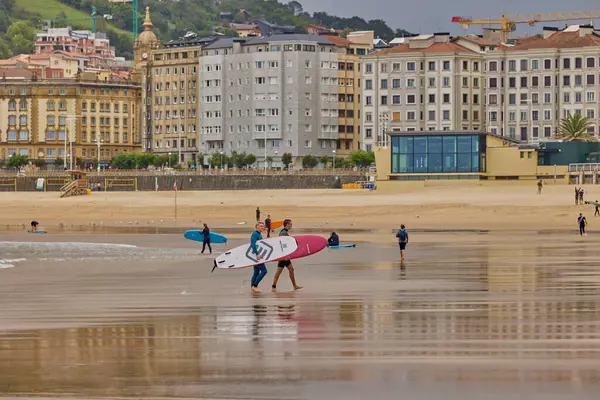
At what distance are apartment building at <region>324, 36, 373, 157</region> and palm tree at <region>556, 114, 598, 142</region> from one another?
125ft

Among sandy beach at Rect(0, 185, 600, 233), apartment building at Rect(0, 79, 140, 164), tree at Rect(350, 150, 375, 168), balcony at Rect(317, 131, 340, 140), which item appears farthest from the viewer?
apartment building at Rect(0, 79, 140, 164)

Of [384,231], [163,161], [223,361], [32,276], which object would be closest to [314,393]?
[223,361]

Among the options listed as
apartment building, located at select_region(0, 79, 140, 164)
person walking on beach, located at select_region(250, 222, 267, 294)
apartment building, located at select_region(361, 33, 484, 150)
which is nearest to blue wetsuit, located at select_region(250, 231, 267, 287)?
person walking on beach, located at select_region(250, 222, 267, 294)

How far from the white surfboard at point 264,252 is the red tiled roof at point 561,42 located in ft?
341

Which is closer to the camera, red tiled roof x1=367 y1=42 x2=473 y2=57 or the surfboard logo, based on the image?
the surfboard logo

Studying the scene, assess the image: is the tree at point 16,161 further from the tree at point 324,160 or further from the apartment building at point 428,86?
the apartment building at point 428,86

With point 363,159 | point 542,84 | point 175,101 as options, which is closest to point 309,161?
point 363,159

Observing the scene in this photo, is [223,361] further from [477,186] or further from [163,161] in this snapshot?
[163,161]

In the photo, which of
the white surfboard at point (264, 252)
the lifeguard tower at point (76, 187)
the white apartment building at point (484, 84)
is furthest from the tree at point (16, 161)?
the white surfboard at point (264, 252)

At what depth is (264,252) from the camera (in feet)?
88.8

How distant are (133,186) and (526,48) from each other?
136 feet

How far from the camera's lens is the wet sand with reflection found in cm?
1491

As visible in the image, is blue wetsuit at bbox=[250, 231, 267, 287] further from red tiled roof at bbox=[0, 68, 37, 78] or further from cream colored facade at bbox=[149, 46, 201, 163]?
red tiled roof at bbox=[0, 68, 37, 78]

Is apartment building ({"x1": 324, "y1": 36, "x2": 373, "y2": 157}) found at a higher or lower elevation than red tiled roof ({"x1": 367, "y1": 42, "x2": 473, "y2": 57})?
lower
